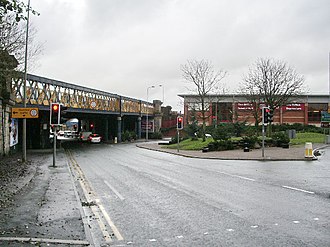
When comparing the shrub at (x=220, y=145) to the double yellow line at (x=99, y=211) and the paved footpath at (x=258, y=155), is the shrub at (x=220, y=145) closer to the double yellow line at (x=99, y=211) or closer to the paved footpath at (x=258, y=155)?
the paved footpath at (x=258, y=155)

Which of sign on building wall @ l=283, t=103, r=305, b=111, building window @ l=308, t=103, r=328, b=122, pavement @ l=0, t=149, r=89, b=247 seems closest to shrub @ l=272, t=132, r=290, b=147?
pavement @ l=0, t=149, r=89, b=247

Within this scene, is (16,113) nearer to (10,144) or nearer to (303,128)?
(10,144)

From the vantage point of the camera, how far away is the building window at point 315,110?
7095 centimetres

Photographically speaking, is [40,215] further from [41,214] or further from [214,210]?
[214,210]

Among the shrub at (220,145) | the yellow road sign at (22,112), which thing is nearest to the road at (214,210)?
the yellow road sign at (22,112)

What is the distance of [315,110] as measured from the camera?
7138 centimetres

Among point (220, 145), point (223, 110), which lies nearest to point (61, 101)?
point (220, 145)

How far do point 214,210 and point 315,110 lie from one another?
6891 centimetres

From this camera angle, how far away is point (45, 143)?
41.9 m

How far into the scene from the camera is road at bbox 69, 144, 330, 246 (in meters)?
6.54

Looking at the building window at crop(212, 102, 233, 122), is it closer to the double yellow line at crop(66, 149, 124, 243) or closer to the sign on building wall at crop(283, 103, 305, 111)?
the sign on building wall at crop(283, 103, 305, 111)

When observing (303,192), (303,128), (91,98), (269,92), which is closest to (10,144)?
(91,98)

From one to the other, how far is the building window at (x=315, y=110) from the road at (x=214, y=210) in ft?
198

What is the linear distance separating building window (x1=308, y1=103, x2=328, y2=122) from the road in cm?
6030
